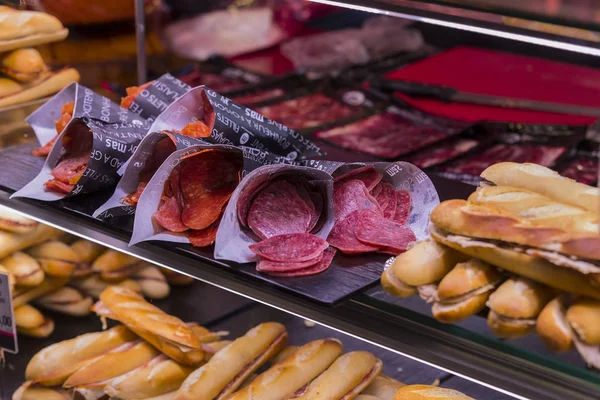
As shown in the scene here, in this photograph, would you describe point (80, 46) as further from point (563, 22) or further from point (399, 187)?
point (563, 22)

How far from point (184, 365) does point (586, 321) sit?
1098 millimetres

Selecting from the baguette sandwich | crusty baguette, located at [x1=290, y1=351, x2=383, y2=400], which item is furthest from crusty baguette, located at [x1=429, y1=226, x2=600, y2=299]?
crusty baguette, located at [x1=290, y1=351, x2=383, y2=400]

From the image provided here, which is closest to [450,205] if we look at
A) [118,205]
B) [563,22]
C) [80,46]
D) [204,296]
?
[563,22]

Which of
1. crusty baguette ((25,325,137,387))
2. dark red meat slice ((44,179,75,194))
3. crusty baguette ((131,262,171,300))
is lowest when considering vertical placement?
crusty baguette ((25,325,137,387))

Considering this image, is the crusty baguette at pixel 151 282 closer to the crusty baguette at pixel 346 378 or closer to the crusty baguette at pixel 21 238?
the crusty baguette at pixel 21 238

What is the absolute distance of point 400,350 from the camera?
4.17ft

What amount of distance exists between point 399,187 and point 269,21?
275 centimetres

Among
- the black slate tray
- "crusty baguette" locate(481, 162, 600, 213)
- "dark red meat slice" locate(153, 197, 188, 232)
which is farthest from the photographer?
"dark red meat slice" locate(153, 197, 188, 232)

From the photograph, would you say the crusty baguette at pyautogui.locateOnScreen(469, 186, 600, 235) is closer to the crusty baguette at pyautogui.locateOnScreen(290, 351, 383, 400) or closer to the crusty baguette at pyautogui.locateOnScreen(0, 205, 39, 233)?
the crusty baguette at pyautogui.locateOnScreen(290, 351, 383, 400)

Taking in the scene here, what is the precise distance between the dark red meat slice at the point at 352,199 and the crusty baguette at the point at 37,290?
1031 mm

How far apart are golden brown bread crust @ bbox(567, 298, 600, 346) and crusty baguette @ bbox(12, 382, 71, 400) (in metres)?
1.34

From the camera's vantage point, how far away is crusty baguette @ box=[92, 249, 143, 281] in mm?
2211

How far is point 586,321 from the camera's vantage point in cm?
Answer: 104

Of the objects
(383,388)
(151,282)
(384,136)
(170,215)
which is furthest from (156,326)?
(384,136)
